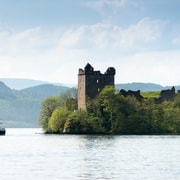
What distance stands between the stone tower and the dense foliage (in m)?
5.81

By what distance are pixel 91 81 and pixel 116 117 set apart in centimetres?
2017

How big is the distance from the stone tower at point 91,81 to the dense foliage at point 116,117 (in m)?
5.81

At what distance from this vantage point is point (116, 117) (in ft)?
522

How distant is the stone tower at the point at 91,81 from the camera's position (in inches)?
6909

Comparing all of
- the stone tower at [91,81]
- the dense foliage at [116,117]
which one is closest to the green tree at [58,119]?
the dense foliage at [116,117]

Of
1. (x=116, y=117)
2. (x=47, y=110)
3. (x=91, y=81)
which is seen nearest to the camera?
(x=116, y=117)

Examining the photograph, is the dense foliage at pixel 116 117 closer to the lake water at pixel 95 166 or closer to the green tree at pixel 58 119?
the green tree at pixel 58 119

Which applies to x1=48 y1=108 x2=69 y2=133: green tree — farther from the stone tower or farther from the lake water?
the lake water

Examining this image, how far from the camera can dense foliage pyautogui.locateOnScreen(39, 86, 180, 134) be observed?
159500mm

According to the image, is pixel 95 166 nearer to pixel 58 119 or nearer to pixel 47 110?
pixel 58 119

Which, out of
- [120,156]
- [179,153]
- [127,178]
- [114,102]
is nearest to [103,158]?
[120,156]

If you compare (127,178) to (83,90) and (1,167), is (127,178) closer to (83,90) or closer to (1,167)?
(1,167)

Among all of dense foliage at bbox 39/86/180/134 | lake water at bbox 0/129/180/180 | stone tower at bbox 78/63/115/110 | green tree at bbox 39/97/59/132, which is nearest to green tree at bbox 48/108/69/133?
dense foliage at bbox 39/86/180/134

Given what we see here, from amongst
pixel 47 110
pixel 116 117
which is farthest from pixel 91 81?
pixel 116 117
